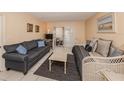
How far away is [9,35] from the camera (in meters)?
3.47

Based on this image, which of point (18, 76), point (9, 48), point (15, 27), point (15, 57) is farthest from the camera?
point (15, 27)

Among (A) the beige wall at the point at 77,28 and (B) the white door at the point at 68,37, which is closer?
(A) the beige wall at the point at 77,28

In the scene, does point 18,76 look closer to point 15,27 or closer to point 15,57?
point 15,57

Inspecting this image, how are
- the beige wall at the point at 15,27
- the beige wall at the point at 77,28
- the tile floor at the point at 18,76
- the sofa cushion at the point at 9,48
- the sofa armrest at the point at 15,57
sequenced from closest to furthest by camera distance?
the tile floor at the point at 18,76
the sofa armrest at the point at 15,57
the sofa cushion at the point at 9,48
the beige wall at the point at 15,27
the beige wall at the point at 77,28

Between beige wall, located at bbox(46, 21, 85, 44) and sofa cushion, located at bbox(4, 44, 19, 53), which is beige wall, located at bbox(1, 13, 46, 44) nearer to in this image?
sofa cushion, located at bbox(4, 44, 19, 53)

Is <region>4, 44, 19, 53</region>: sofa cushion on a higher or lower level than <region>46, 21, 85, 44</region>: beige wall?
lower

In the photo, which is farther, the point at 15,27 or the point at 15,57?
the point at 15,27

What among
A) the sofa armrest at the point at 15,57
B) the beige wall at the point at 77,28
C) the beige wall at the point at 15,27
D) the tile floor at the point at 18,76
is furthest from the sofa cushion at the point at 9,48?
the beige wall at the point at 77,28

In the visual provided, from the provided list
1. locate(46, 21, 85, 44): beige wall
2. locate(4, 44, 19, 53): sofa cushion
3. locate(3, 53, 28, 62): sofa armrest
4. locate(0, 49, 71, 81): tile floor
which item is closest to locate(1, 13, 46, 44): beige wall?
locate(4, 44, 19, 53): sofa cushion

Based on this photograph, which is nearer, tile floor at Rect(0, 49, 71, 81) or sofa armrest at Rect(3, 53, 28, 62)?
tile floor at Rect(0, 49, 71, 81)

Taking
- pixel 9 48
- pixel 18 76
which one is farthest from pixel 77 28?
pixel 18 76

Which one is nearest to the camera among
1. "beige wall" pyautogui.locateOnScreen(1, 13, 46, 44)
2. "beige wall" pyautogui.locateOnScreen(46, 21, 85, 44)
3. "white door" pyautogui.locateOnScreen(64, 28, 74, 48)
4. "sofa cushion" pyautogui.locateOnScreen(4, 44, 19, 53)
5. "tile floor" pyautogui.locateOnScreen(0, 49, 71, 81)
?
"tile floor" pyautogui.locateOnScreen(0, 49, 71, 81)

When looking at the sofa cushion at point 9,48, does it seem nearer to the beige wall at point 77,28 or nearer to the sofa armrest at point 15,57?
the sofa armrest at point 15,57
